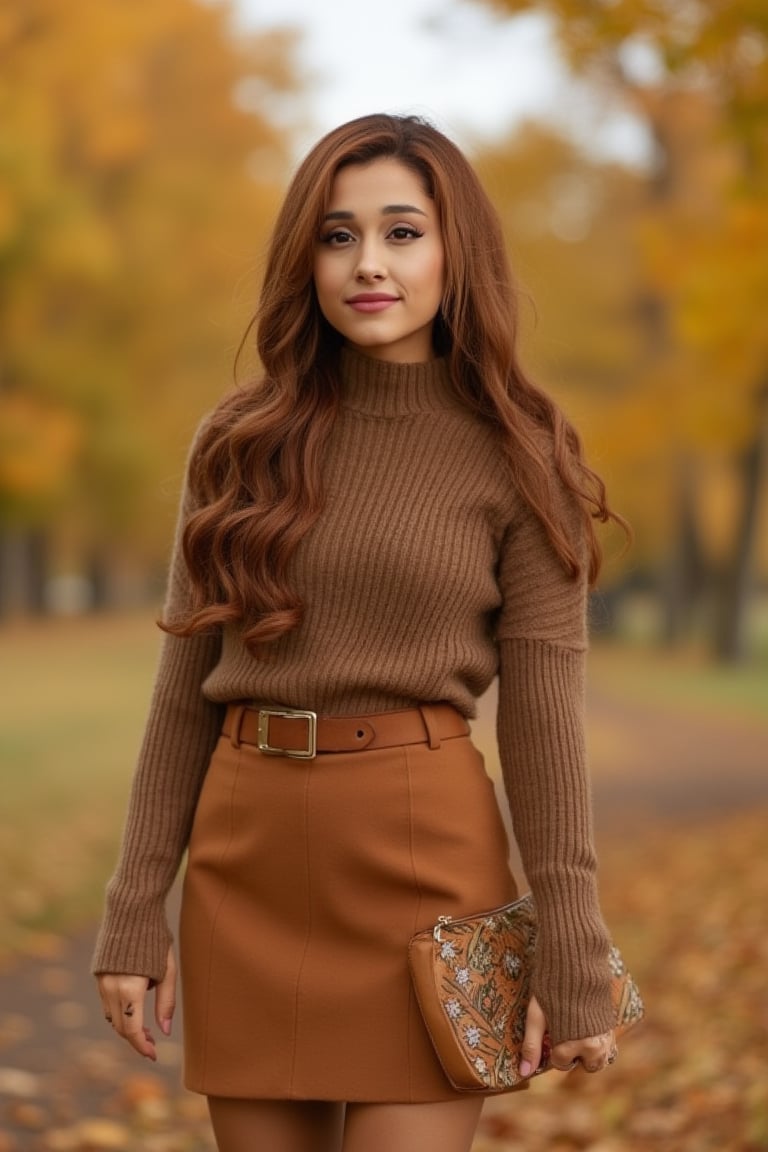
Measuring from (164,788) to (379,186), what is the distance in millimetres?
1101

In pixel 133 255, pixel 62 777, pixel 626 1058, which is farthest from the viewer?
pixel 133 255

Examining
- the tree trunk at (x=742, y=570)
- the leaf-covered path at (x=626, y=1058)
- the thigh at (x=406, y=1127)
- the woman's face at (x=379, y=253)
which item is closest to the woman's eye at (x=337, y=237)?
the woman's face at (x=379, y=253)

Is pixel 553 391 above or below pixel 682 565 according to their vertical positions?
above

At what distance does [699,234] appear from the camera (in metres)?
13.8

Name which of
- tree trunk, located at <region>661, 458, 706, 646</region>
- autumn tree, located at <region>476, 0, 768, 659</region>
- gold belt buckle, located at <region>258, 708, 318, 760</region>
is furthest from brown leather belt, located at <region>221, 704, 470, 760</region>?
tree trunk, located at <region>661, 458, 706, 646</region>

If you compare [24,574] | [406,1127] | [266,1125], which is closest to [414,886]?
[406,1127]

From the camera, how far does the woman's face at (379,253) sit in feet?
9.18

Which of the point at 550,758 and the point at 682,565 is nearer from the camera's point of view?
the point at 550,758

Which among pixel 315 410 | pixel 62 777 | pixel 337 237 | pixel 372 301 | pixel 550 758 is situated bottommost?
pixel 62 777

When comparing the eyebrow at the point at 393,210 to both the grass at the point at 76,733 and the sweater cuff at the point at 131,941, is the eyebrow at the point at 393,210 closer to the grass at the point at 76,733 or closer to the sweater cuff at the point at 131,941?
the sweater cuff at the point at 131,941

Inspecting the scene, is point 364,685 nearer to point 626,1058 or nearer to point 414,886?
point 414,886

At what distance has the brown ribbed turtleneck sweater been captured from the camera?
269cm

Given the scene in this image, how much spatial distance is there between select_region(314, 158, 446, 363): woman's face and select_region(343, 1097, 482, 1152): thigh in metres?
1.26

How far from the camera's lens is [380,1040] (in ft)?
8.71
